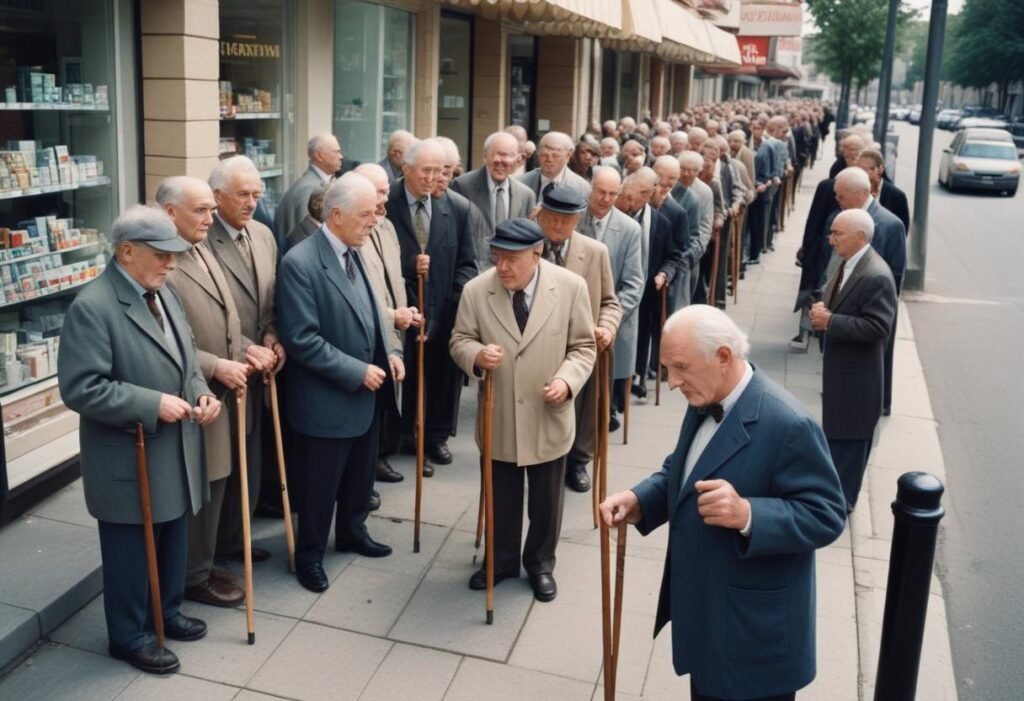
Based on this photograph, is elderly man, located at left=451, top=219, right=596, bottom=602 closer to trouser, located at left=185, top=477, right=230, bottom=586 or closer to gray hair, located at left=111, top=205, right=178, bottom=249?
trouser, located at left=185, top=477, right=230, bottom=586

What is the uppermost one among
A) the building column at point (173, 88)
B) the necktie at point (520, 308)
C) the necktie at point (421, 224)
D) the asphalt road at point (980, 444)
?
the building column at point (173, 88)

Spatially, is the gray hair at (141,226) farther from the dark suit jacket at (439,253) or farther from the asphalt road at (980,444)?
the asphalt road at (980,444)

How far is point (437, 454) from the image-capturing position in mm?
7504

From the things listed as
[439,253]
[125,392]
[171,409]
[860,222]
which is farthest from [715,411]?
[439,253]

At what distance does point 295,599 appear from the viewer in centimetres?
543

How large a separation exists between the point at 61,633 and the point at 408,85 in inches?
323

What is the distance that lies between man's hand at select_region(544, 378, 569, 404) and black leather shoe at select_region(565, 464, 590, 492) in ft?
6.66

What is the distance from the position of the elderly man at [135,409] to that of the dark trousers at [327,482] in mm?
732

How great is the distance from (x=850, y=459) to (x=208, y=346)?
12.9 feet

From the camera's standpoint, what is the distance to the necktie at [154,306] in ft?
14.5

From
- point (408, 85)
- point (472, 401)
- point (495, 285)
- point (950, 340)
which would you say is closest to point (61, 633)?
point (495, 285)

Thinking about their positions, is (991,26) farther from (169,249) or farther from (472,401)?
(169,249)

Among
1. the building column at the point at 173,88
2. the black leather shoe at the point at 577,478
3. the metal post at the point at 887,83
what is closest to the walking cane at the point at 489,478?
the black leather shoe at the point at 577,478

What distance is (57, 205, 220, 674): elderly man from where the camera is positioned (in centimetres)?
422
